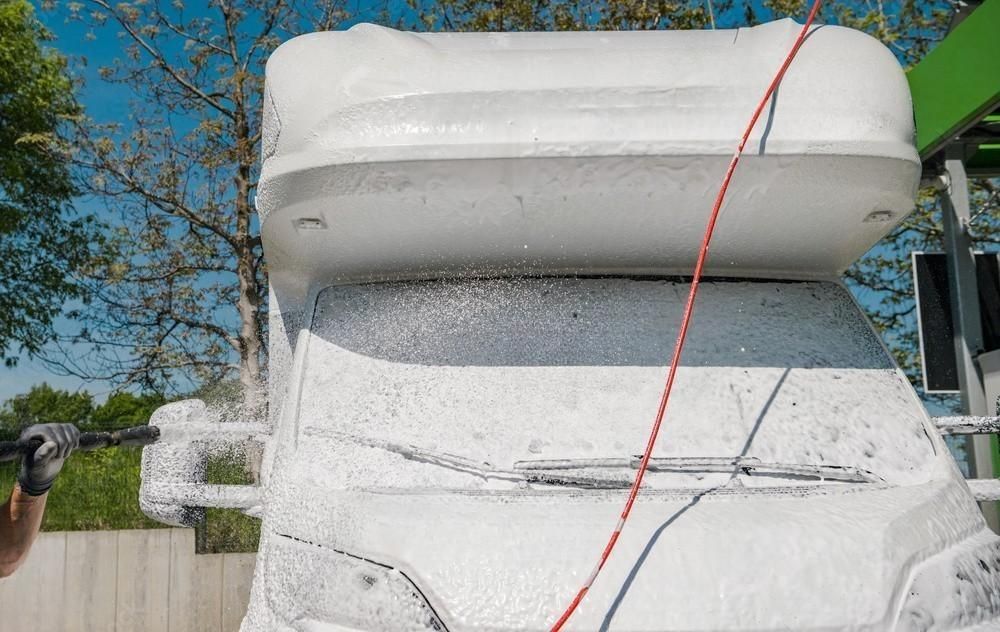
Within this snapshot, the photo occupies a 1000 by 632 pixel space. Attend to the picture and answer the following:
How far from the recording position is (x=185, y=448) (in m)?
2.89

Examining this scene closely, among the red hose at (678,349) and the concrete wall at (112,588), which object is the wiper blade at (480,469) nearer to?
the red hose at (678,349)

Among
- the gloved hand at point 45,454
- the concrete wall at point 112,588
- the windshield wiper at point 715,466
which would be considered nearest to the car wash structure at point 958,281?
the windshield wiper at point 715,466

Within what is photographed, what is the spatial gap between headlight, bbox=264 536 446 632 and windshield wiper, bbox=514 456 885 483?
563mm

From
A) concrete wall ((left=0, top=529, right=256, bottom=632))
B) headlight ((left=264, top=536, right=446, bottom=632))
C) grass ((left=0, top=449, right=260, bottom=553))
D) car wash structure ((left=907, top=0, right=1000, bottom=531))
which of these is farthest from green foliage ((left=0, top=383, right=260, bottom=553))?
car wash structure ((left=907, top=0, right=1000, bottom=531))

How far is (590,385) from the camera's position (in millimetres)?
2562

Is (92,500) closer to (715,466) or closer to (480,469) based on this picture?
(480,469)

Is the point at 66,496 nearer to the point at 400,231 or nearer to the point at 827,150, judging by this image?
the point at 400,231

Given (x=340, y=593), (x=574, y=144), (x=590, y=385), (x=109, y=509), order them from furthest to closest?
1. (x=109, y=509)
2. (x=590, y=385)
3. (x=574, y=144)
4. (x=340, y=593)

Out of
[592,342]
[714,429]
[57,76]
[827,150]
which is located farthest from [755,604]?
[57,76]

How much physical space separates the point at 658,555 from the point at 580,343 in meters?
0.94

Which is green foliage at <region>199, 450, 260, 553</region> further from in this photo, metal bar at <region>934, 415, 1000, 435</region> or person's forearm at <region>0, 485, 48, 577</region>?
metal bar at <region>934, 415, 1000, 435</region>

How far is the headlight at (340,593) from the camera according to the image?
184 cm

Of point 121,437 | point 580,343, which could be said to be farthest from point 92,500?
point 580,343

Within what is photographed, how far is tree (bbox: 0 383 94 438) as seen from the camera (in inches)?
588
